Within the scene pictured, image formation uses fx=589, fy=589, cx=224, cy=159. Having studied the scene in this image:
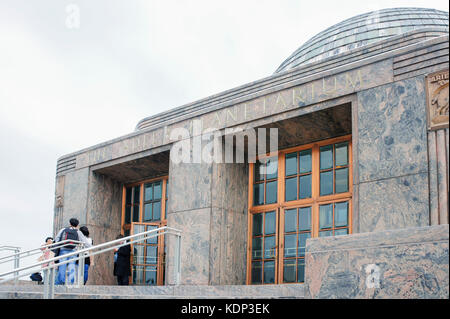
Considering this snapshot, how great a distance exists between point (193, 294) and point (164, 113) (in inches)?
280

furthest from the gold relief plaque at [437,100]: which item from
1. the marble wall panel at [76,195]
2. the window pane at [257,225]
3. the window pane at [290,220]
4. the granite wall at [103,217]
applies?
the marble wall panel at [76,195]

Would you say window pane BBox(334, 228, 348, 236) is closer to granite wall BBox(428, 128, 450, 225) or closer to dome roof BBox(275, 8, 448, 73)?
granite wall BBox(428, 128, 450, 225)

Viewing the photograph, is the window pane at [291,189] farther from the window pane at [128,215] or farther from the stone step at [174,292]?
the window pane at [128,215]

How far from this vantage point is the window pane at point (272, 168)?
396 inches

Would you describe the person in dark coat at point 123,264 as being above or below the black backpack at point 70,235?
below

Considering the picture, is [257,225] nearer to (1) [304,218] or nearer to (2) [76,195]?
(1) [304,218]

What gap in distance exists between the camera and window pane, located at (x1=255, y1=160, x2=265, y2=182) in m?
10.2

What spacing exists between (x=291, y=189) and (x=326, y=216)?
83 centimetres

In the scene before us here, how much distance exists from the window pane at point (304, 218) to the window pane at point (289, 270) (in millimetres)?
554

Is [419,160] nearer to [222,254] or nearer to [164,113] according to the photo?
[222,254]

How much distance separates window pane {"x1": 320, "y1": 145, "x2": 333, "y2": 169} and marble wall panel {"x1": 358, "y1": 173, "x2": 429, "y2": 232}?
1537 millimetres

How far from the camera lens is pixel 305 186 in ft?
31.6

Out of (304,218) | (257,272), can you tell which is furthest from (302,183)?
(257,272)

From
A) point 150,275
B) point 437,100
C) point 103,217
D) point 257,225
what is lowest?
point 150,275
